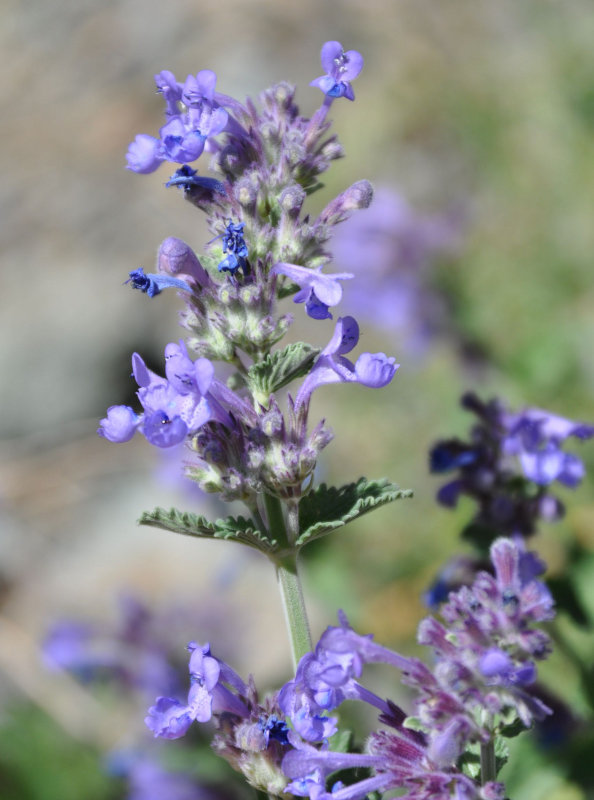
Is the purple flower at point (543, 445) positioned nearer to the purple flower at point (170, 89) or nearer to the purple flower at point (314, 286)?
the purple flower at point (314, 286)

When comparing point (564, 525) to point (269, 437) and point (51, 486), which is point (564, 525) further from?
point (51, 486)

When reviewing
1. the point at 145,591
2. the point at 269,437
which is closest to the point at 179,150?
the point at 269,437

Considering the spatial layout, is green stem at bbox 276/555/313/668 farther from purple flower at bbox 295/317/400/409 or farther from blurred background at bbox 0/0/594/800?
blurred background at bbox 0/0/594/800

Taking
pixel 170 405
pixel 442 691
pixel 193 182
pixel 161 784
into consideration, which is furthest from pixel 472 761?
pixel 161 784

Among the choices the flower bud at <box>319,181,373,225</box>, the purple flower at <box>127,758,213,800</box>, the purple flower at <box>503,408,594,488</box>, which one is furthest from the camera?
the purple flower at <box>127,758,213,800</box>

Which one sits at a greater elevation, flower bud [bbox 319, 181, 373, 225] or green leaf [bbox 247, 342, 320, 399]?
flower bud [bbox 319, 181, 373, 225]

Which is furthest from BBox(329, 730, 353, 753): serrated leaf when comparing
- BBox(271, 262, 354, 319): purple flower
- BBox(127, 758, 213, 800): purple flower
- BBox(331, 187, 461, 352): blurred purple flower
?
BBox(331, 187, 461, 352): blurred purple flower

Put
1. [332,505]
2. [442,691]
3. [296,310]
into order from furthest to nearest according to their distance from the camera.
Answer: [296,310] → [332,505] → [442,691]

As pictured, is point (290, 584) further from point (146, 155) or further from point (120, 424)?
point (146, 155)
